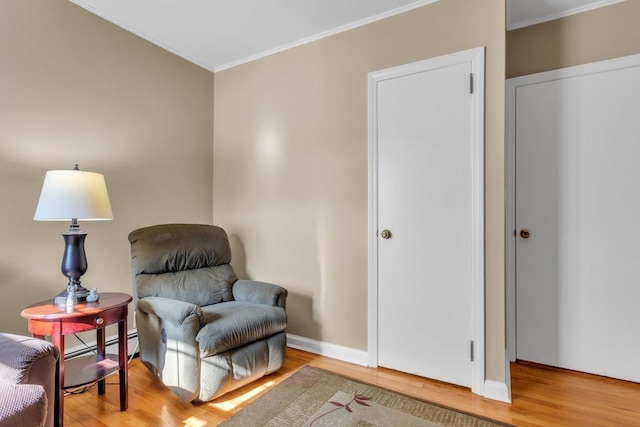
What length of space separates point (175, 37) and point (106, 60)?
1.86ft

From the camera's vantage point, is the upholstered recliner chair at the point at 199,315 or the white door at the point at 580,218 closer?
the upholstered recliner chair at the point at 199,315

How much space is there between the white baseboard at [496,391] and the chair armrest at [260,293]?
1.37 m

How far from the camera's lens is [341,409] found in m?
1.86

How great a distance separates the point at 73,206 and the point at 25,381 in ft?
2.78

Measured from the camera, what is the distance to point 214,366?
189cm

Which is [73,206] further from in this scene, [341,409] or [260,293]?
[341,409]

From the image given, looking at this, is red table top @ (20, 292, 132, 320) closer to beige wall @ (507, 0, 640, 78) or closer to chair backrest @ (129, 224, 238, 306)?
chair backrest @ (129, 224, 238, 306)

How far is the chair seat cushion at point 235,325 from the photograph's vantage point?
187cm

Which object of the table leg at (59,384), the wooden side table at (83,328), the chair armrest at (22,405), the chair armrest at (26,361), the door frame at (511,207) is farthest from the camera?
the door frame at (511,207)

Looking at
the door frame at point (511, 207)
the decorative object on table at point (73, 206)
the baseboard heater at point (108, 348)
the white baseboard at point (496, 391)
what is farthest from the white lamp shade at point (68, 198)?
the door frame at point (511, 207)

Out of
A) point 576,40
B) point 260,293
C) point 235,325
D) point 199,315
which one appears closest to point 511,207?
point 576,40

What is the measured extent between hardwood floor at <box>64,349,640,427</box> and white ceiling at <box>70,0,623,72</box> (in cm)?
251

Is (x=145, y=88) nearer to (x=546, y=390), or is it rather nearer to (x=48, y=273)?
(x=48, y=273)

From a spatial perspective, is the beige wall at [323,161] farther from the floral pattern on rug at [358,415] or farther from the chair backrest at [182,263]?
the floral pattern on rug at [358,415]
